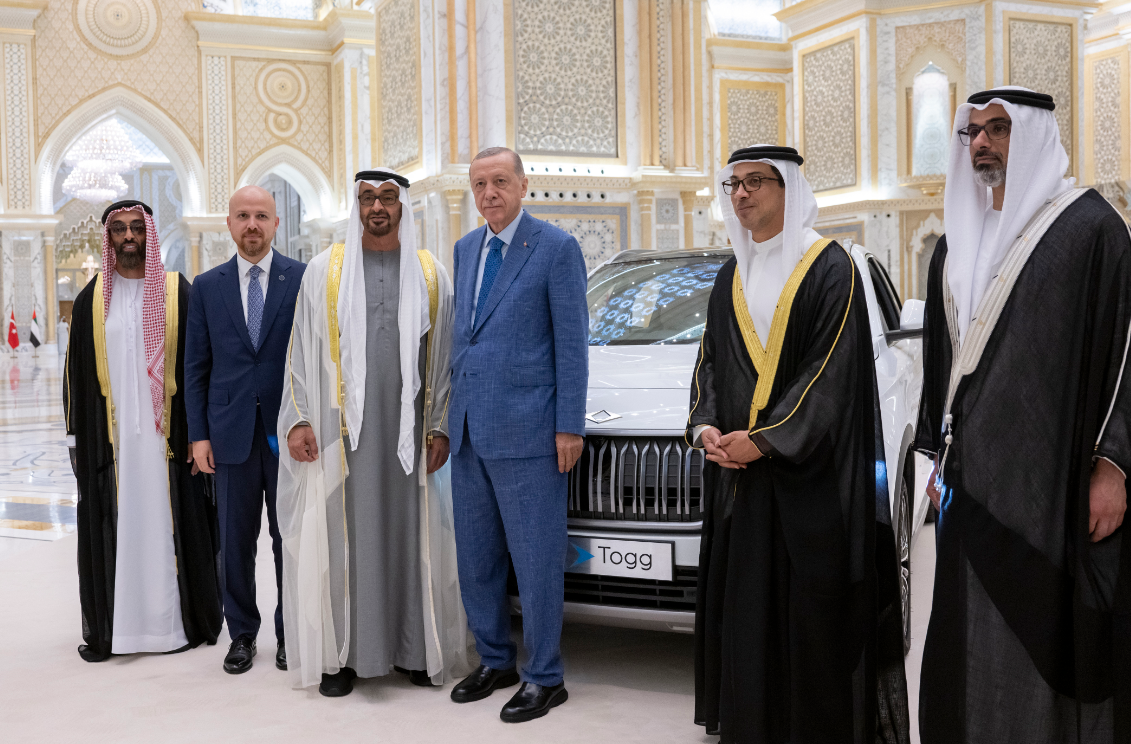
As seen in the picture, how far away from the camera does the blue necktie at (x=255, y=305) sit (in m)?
3.05

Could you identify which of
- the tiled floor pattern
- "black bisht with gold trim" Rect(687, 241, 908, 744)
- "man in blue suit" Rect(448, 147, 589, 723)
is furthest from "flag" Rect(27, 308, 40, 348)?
"black bisht with gold trim" Rect(687, 241, 908, 744)

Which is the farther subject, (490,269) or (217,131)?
(217,131)

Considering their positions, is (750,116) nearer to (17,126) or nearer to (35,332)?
(17,126)

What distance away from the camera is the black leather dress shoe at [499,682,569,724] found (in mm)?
2549

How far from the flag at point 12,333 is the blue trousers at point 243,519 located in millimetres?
16091

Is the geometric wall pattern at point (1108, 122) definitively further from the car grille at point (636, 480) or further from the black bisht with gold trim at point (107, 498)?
the black bisht with gold trim at point (107, 498)

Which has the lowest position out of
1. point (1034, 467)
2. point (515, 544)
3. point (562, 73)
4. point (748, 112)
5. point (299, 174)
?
point (515, 544)

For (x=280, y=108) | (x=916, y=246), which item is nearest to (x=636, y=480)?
(x=916, y=246)

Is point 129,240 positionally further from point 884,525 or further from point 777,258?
point 884,525

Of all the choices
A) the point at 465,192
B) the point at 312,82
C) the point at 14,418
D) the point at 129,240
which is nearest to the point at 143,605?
→ the point at 129,240

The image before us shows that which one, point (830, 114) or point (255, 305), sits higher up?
point (830, 114)

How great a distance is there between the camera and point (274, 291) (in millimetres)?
3057

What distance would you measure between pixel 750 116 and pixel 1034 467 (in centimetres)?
1549

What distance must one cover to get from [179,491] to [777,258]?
2127 mm
